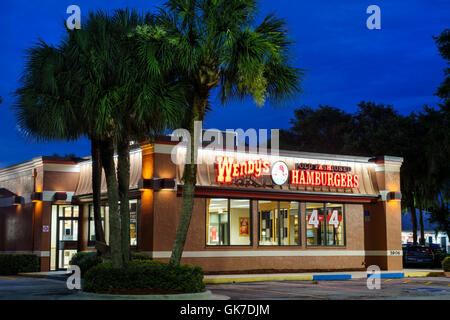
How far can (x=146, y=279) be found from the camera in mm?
17531

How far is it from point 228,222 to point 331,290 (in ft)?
27.7

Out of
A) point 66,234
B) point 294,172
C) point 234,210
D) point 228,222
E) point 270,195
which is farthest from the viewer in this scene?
point 66,234

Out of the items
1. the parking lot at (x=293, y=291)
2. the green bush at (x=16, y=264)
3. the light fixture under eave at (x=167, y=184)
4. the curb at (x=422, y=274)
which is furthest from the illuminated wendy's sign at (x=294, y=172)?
the green bush at (x=16, y=264)

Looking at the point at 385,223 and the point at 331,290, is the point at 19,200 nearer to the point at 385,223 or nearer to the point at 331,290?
the point at 331,290

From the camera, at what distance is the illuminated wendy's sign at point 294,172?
2772cm

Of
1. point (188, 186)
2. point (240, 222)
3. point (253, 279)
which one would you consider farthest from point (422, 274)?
point (188, 186)

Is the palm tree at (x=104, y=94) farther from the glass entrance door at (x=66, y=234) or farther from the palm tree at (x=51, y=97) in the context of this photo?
the glass entrance door at (x=66, y=234)

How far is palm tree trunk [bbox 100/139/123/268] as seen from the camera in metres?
18.5

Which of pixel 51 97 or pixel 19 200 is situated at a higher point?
pixel 51 97

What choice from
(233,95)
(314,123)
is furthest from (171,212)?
(314,123)

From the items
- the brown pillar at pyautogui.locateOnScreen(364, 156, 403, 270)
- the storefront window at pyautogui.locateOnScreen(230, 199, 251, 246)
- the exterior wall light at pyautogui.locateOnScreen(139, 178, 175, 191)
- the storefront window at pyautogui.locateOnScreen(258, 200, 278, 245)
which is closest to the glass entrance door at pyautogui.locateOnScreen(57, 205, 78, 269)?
the exterior wall light at pyautogui.locateOnScreen(139, 178, 175, 191)

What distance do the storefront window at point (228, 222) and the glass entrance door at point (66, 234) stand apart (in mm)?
8603

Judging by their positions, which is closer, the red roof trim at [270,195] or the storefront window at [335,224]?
the red roof trim at [270,195]

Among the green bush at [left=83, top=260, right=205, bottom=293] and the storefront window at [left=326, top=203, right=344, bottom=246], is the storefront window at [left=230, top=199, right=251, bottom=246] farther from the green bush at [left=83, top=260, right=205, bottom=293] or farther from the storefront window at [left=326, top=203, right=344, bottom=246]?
the green bush at [left=83, top=260, right=205, bottom=293]
